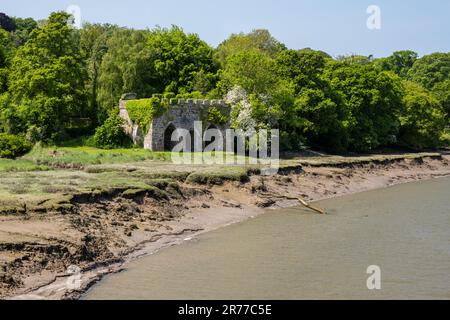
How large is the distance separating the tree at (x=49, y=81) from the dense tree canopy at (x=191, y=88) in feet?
0.28

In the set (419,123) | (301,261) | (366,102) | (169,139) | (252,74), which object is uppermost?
(252,74)

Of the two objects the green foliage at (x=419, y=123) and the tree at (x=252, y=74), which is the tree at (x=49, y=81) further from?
the green foliage at (x=419, y=123)

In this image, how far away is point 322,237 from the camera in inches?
952

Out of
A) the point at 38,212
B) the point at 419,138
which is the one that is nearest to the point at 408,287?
the point at 38,212

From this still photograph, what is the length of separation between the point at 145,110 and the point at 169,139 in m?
3.05

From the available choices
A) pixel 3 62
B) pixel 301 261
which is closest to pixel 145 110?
pixel 3 62

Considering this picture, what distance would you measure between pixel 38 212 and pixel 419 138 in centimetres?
5256

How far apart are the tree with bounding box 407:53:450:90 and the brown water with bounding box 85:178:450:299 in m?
78.2

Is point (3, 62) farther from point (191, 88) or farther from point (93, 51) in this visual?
point (191, 88)

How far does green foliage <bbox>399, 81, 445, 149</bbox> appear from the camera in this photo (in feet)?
211

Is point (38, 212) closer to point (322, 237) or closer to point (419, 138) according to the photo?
point (322, 237)

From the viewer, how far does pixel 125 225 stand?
23062mm

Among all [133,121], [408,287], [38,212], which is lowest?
[408,287]

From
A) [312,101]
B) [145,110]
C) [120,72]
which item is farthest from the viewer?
[312,101]
